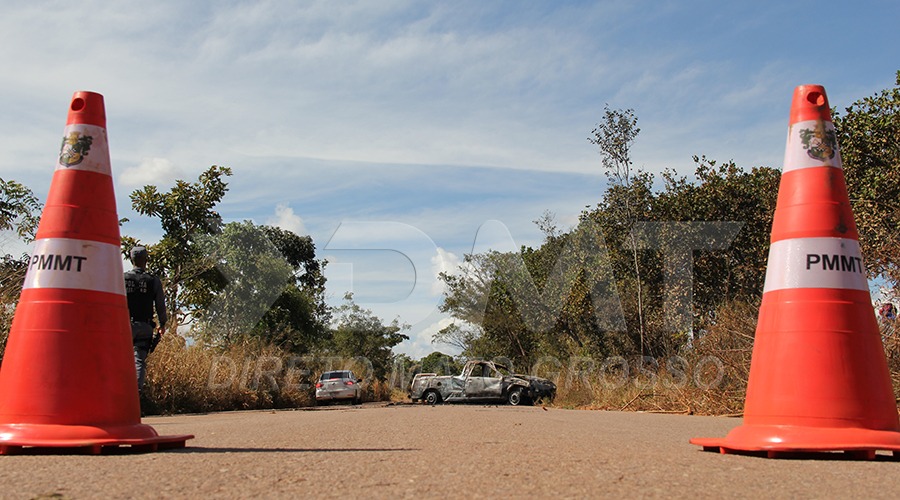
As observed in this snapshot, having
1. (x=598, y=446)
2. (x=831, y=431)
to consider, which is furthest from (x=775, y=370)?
(x=598, y=446)

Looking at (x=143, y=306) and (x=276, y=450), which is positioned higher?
(x=143, y=306)

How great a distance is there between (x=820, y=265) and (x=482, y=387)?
24085 millimetres

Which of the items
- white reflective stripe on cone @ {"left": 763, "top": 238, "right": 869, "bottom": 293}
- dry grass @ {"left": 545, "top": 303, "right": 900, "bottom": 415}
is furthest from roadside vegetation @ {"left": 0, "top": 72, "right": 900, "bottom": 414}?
white reflective stripe on cone @ {"left": 763, "top": 238, "right": 869, "bottom": 293}

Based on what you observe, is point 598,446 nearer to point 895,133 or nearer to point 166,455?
point 166,455

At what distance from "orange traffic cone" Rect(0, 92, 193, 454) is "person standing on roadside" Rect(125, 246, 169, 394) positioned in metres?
1.68

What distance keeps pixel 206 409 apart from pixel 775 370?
14.5m

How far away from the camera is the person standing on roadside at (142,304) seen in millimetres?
7762

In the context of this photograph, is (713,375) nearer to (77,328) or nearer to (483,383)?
(77,328)

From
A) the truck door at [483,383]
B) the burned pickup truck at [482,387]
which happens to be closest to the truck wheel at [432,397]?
the burned pickup truck at [482,387]

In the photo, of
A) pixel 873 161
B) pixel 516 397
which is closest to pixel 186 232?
pixel 516 397

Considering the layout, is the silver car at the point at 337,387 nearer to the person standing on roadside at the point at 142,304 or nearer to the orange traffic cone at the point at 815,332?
the person standing on roadside at the point at 142,304

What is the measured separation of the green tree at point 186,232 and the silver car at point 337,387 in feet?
32.3

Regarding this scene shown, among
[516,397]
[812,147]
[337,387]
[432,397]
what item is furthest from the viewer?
[337,387]

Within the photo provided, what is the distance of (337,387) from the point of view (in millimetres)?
33844
